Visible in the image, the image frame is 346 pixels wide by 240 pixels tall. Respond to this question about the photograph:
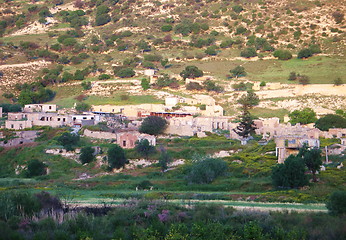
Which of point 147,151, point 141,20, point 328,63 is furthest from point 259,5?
point 147,151

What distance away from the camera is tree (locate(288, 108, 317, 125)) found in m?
44.1

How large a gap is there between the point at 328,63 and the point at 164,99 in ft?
73.5

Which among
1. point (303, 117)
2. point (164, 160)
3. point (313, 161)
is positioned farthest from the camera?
point (303, 117)

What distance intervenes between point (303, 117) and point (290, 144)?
14.8 metres

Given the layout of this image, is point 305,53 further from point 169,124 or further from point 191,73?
point 169,124

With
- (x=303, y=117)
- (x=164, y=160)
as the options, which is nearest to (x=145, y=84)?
(x=303, y=117)

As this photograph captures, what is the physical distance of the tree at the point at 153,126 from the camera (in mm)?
39688

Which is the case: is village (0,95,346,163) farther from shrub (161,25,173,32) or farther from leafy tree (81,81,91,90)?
shrub (161,25,173,32)

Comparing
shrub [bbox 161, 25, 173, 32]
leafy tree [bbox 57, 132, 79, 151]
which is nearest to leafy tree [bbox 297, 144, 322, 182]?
leafy tree [bbox 57, 132, 79, 151]

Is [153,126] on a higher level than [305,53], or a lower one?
lower

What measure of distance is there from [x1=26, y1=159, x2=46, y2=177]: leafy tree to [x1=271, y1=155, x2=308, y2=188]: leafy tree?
49.8 ft

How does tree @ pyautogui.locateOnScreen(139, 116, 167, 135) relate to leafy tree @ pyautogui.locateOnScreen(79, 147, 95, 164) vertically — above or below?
above

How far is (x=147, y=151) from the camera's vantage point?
111ft

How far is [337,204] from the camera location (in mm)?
14414
